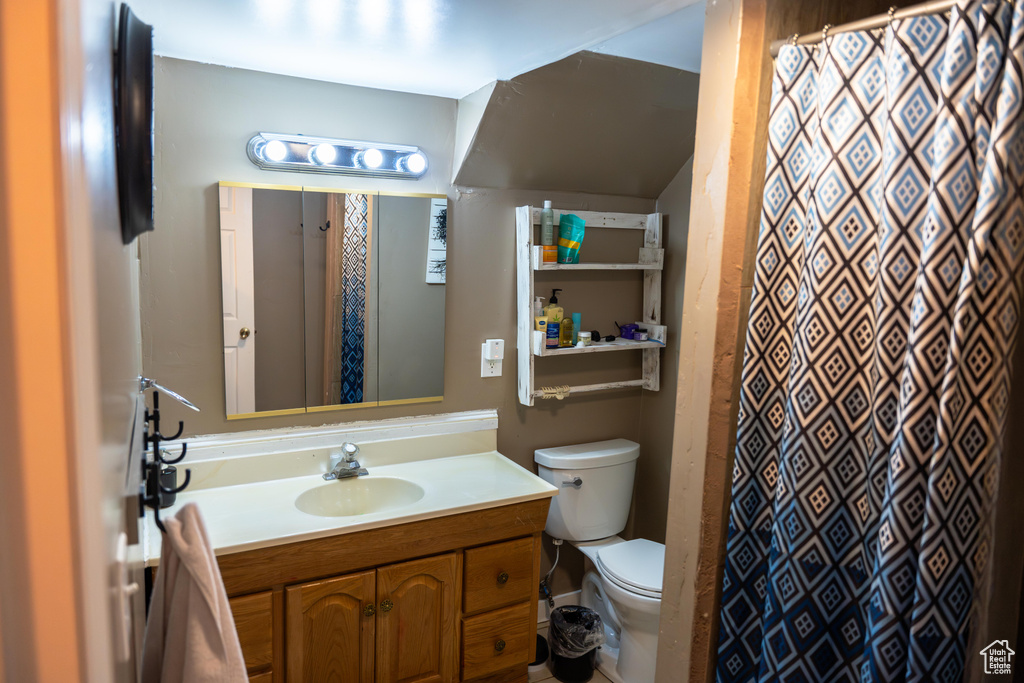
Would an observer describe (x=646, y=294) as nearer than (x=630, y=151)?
No

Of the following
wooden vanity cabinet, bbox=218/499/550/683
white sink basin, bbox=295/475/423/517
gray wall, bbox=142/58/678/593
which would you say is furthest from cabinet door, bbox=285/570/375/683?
gray wall, bbox=142/58/678/593

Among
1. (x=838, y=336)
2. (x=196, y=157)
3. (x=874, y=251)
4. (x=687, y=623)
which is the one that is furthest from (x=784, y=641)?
(x=196, y=157)

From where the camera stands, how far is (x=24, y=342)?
1.07 ft

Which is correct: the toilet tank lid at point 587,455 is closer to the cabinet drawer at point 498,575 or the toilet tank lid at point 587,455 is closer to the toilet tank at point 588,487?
the toilet tank at point 588,487

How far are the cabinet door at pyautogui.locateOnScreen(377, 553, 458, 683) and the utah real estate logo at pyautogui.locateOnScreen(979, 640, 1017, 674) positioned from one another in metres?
1.43

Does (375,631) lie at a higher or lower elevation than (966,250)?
lower

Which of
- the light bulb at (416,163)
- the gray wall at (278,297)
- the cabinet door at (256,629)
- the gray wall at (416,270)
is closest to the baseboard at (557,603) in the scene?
the gray wall at (416,270)

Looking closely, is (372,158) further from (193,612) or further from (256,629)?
(193,612)

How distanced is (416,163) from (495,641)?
1705 millimetres

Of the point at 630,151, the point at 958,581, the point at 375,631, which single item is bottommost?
the point at 375,631

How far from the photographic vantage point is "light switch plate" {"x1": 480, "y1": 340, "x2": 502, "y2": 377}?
2672 mm

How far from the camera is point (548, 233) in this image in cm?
261

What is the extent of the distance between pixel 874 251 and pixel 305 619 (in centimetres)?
175

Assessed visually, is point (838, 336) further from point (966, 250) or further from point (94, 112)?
point (94, 112)
